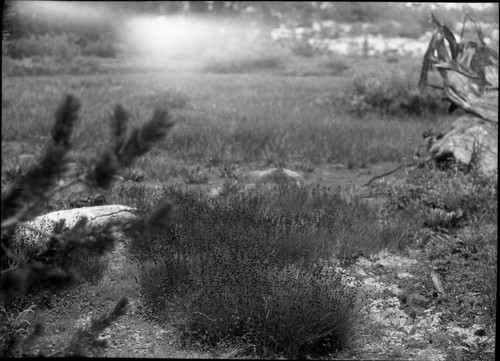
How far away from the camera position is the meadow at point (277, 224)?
14.9ft

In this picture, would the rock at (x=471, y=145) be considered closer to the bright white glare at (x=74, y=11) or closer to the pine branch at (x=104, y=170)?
the pine branch at (x=104, y=170)

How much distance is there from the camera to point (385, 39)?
105ft

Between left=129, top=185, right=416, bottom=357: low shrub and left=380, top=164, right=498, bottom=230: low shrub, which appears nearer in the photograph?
left=129, top=185, right=416, bottom=357: low shrub

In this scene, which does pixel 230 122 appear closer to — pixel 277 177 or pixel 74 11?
pixel 277 177

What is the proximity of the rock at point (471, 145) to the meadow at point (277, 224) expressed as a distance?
489 mm

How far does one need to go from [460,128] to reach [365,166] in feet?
5.41

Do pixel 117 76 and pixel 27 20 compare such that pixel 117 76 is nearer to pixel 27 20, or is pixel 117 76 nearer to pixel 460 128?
pixel 27 20

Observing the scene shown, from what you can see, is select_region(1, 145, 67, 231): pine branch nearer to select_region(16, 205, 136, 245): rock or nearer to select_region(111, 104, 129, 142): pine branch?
select_region(111, 104, 129, 142): pine branch

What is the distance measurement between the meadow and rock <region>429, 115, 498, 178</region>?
0.49 m

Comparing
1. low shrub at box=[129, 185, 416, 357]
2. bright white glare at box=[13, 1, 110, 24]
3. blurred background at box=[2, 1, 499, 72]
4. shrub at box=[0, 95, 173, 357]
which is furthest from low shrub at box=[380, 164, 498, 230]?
bright white glare at box=[13, 1, 110, 24]

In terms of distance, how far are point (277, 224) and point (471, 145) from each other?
460cm

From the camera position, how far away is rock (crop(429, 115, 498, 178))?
939 centimetres

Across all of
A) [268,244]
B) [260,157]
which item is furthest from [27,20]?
[268,244]

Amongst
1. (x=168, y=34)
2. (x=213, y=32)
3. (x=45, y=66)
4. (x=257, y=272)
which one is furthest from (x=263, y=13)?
(x=257, y=272)
